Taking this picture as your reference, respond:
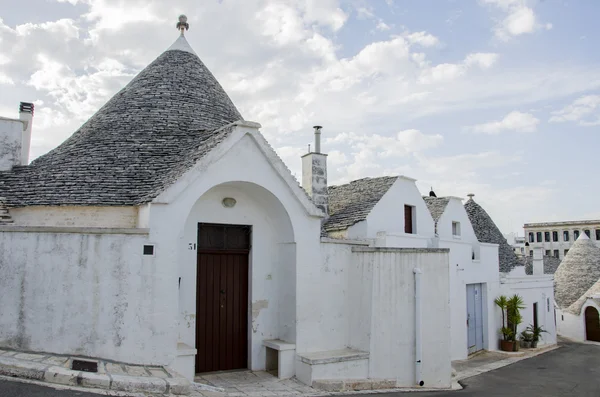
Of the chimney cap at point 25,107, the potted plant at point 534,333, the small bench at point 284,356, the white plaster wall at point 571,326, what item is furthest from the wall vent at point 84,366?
the white plaster wall at point 571,326

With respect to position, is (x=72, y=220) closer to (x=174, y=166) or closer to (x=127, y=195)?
(x=127, y=195)

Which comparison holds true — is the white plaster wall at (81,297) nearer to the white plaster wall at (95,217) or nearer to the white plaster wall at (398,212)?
the white plaster wall at (95,217)

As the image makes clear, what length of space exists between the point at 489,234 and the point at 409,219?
30.1 feet

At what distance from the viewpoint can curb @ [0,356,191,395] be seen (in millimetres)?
7059

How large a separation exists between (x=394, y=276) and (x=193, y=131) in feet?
19.3

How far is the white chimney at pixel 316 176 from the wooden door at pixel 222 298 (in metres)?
4.89

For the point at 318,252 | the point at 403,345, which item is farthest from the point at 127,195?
the point at 403,345

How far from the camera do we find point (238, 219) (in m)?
10.9

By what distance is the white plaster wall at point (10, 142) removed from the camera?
37.3ft

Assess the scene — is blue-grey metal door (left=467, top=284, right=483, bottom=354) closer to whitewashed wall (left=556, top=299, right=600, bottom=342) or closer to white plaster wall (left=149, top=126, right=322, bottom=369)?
white plaster wall (left=149, top=126, right=322, bottom=369)

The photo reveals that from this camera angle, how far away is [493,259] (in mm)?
21000

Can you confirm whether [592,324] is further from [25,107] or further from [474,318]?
[25,107]

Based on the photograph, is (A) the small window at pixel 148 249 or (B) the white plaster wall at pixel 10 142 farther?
(B) the white plaster wall at pixel 10 142

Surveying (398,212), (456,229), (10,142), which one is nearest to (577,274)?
(456,229)
